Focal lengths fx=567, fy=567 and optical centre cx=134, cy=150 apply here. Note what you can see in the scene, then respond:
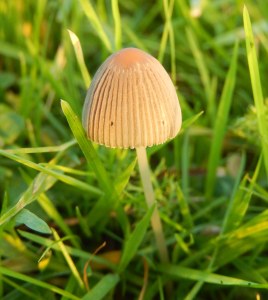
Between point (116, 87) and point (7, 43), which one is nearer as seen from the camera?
point (116, 87)

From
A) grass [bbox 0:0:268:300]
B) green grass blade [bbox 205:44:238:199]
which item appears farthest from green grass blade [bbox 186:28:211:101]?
green grass blade [bbox 205:44:238:199]

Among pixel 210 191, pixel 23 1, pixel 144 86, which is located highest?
pixel 23 1

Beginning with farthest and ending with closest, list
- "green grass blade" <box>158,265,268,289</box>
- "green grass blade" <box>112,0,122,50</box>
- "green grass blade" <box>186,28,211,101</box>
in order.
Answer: "green grass blade" <box>186,28,211,101</box> < "green grass blade" <box>112,0,122,50</box> < "green grass blade" <box>158,265,268,289</box>

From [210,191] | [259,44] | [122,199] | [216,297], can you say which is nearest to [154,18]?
[259,44]

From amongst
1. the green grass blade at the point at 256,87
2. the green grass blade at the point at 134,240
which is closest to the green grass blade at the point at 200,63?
the green grass blade at the point at 256,87

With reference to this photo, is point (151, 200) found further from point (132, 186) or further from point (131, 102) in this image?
point (131, 102)

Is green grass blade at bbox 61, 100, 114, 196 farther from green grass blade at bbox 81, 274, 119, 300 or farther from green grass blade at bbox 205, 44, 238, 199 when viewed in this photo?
green grass blade at bbox 205, 44, 238, 199

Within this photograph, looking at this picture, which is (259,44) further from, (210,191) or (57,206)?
(57,206)

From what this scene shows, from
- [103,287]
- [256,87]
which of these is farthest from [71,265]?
→ [256,87]
